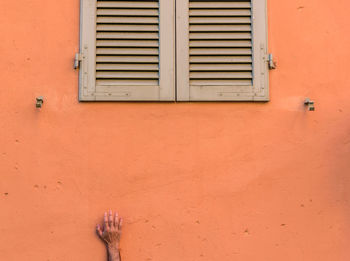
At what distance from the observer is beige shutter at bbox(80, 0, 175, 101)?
12.0ft

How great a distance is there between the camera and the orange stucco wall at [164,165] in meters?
3.52

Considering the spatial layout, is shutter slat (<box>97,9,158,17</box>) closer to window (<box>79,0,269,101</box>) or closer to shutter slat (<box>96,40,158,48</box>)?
window (<box>79,0,269,101</box>)

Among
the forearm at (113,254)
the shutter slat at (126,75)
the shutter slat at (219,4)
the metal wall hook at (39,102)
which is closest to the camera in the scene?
the forearm at (113,254)

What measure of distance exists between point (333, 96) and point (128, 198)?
1.62 metres

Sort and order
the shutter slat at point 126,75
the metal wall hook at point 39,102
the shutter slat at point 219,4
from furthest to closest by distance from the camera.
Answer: the shutter slat at point 219,4 < the shutter slat at point 126,75 < the metal wall hook at point 39,102

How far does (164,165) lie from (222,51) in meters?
0.92

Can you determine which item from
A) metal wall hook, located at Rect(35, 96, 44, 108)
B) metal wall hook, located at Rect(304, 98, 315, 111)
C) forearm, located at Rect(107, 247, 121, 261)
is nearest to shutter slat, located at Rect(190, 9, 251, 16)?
metal wall hook, located at Rect(304, 98, 315, 111)

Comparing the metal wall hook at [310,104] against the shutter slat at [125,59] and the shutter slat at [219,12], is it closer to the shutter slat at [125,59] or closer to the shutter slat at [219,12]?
the shutter slat at [219,12]

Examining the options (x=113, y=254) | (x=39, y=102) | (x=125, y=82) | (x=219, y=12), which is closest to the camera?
A: (x=113, y=254)

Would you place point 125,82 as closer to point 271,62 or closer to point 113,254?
point 271,62

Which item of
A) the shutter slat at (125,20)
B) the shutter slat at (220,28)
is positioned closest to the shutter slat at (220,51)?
the shutter slat at (220,28)

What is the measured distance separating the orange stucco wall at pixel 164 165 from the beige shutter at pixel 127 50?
3.3 inches

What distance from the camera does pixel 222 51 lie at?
376 cm

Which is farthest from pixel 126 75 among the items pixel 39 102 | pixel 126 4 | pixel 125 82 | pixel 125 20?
pixel 39 102
